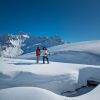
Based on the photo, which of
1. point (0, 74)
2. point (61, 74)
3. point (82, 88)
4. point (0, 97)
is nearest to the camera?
point (0, 97)

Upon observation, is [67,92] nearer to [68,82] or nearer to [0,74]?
[68,82]

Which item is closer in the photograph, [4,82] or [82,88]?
[4,82]

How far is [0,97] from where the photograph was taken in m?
6.59

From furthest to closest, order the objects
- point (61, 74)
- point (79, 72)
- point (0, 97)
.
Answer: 1. point (79, 72)
2. point (61, 74)
3. point (0, 97)

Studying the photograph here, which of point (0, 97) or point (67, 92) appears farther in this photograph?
point (67, 92)

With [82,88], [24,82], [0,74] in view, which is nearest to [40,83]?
[24,82]

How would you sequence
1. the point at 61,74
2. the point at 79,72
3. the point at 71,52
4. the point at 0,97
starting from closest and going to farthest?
the point at 0,97 → the point at 61,74 → the point at 79,72 → the point at 71,52

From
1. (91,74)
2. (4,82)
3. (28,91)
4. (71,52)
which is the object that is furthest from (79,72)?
(71,52)

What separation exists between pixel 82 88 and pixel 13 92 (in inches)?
278

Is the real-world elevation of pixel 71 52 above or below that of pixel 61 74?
above

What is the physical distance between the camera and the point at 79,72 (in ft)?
45.9

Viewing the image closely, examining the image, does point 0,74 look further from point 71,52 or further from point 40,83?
point 71,52

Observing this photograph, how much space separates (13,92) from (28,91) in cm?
59

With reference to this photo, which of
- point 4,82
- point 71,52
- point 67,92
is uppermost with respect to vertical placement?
point 71,52
